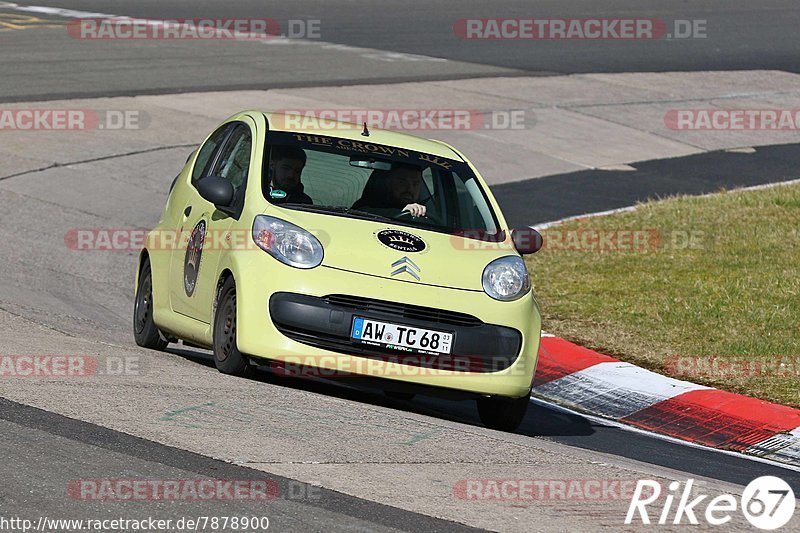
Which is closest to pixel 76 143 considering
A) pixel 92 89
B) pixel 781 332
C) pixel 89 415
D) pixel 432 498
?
pixel 92 89

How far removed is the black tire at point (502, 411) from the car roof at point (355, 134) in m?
1.67

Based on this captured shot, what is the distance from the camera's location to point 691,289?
1231 centimetres

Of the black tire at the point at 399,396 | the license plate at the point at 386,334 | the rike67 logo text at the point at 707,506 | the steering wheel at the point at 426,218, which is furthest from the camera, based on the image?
the black tire at the point at 399,396

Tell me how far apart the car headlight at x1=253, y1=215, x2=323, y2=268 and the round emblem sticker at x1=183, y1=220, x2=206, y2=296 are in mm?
717

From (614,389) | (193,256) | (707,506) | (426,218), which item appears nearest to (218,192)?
(193,256)

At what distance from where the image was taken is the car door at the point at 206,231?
8.47m

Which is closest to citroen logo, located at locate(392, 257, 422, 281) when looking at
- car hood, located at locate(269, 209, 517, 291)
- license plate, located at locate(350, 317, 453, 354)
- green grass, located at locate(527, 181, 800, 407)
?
car hood, located at locate(269, 209, 517, 291)

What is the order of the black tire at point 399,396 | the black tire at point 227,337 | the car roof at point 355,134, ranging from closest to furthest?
the black tire at point 227,337 → the car roof at point 355,134 → the black tire at point 399,396

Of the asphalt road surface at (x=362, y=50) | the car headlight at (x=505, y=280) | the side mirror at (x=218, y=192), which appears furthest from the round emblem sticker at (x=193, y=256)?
the asphalt road surface at (x=362, y=50)

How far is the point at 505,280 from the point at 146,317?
2798 mm

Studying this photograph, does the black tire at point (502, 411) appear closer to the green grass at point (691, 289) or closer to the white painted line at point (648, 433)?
the white painted line at point (648, 433)

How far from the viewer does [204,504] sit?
556 cm

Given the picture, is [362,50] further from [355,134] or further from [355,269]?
[355,269]

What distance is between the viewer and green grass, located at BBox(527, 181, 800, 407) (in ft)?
34.4
